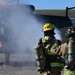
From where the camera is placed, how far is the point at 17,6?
20.8m

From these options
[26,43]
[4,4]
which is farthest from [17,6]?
[26,43]

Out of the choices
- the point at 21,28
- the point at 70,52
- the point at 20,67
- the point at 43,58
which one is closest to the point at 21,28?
the point at 21,28

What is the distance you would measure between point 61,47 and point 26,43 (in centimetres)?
1471

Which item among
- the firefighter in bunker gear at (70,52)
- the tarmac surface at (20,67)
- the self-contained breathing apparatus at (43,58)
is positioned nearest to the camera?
the firefighter in bunker gear at (70,52)

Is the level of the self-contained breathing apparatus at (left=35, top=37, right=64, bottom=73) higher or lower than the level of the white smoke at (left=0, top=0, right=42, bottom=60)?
lower

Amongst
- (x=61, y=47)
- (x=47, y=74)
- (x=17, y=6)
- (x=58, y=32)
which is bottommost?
(x=47, y=74)

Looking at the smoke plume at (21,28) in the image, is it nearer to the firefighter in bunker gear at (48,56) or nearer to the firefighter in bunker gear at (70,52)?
the firefighter in bunker gear at (48,56)

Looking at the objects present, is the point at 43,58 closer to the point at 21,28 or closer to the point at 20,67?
the point at 20,67

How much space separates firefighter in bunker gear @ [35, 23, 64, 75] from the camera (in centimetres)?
639

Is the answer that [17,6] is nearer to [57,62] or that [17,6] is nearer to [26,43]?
[26,43]

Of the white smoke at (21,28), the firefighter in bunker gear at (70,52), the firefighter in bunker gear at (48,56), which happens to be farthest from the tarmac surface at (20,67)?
the firefighter in bunker gear at (70,52)

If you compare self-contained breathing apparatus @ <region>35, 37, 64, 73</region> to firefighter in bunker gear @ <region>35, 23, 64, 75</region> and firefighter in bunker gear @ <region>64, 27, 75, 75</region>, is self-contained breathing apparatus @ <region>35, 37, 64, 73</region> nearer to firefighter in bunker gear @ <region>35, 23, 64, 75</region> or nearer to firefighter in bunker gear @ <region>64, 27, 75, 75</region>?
firefighter in bunker gear @ <region>35, 23, 64, 75</region>

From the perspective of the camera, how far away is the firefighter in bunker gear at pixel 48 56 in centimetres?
639

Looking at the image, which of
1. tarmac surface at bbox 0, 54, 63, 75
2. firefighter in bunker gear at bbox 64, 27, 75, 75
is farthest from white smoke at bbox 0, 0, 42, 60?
firefighter in bunker gear at bbox 64, 27, 75, 75
